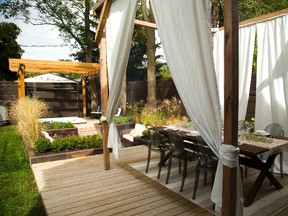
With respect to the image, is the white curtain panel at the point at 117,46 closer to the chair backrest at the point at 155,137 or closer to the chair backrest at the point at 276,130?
the chair backrest at the point at 155,137

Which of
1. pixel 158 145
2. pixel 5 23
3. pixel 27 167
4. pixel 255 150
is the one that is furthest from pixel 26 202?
pixel 5 23

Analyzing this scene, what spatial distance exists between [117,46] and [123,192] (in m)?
2.14

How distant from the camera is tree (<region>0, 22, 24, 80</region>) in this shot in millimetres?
14828

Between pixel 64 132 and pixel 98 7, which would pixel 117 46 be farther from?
pixel 64 132

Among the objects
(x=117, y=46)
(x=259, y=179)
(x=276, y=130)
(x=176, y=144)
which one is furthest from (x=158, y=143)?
(x=276, y=130)

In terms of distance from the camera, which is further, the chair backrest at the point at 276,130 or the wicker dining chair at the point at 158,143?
the chair backrest at the point at 276,130

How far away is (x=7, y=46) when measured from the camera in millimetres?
15227

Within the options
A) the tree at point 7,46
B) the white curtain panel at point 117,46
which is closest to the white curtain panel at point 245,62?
the white curtain panel at point 117,46

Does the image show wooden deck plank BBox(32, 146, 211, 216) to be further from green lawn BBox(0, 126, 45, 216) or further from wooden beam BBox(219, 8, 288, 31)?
wooden beam BBox(219, 8, 288, 31)

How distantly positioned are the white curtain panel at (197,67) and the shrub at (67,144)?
141 inches

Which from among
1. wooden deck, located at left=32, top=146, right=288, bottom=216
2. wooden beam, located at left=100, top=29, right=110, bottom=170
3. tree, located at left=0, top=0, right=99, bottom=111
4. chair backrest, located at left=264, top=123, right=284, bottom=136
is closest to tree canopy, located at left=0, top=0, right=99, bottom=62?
tree, located at left=0, top=0, right=99, bottom=111

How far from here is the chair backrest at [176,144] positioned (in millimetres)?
3197

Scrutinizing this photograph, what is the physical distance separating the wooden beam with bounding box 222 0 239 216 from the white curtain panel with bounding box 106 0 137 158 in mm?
1676

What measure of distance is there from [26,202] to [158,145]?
2039 mm
